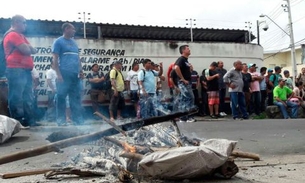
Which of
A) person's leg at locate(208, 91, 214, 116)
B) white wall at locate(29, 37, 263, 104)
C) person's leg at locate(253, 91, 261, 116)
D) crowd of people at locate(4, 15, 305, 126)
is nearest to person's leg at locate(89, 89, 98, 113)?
crowd of people at locate(4, 15, 305, 126)

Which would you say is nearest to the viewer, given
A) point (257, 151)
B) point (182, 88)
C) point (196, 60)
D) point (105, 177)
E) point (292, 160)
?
point (105, 177)

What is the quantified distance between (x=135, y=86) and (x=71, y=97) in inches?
153

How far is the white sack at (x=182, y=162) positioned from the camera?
315 cm

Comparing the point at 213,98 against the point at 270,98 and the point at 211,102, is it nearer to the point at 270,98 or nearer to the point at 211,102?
the point at 211,102

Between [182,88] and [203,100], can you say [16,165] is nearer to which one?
[182,88]

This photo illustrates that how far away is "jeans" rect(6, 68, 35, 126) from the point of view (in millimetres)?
6531

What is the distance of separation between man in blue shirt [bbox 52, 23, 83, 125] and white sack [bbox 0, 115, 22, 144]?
4.40 feet

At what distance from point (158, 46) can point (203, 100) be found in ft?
7.69

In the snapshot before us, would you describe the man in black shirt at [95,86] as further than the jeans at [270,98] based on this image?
No

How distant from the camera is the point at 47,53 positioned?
10.8 metres

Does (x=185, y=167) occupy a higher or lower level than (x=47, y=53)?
lower

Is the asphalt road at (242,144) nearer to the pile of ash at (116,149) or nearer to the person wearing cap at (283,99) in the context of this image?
the pile of ash at (116,149)

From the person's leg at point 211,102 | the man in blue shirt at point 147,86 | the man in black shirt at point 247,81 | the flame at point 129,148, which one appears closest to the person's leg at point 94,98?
the man in blue shirt at point 147,86

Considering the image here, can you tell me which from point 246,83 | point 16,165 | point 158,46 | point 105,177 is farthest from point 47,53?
point 105,177
